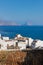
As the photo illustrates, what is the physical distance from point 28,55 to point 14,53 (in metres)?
0.96

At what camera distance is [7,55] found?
58.9ft

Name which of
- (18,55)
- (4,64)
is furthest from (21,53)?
(4,64)

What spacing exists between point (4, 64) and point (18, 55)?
49.6 inches

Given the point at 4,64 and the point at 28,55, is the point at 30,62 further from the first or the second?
the point at 4,64

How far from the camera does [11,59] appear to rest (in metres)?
17.8

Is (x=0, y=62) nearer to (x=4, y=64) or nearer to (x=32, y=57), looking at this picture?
(x=4, y=64)

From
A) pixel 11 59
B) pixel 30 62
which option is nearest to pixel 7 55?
pixel 11 59

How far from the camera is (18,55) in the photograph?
59.1ft

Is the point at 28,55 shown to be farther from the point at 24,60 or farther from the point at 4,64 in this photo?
the point at 4,64

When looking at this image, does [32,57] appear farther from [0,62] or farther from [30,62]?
[0,62]

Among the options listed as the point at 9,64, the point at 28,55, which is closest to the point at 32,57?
the point at 28,55

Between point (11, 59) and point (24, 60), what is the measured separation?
87cm

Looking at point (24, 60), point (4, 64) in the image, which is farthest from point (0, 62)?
point (24, 60)

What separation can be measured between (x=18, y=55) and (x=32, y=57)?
3.15 feet
